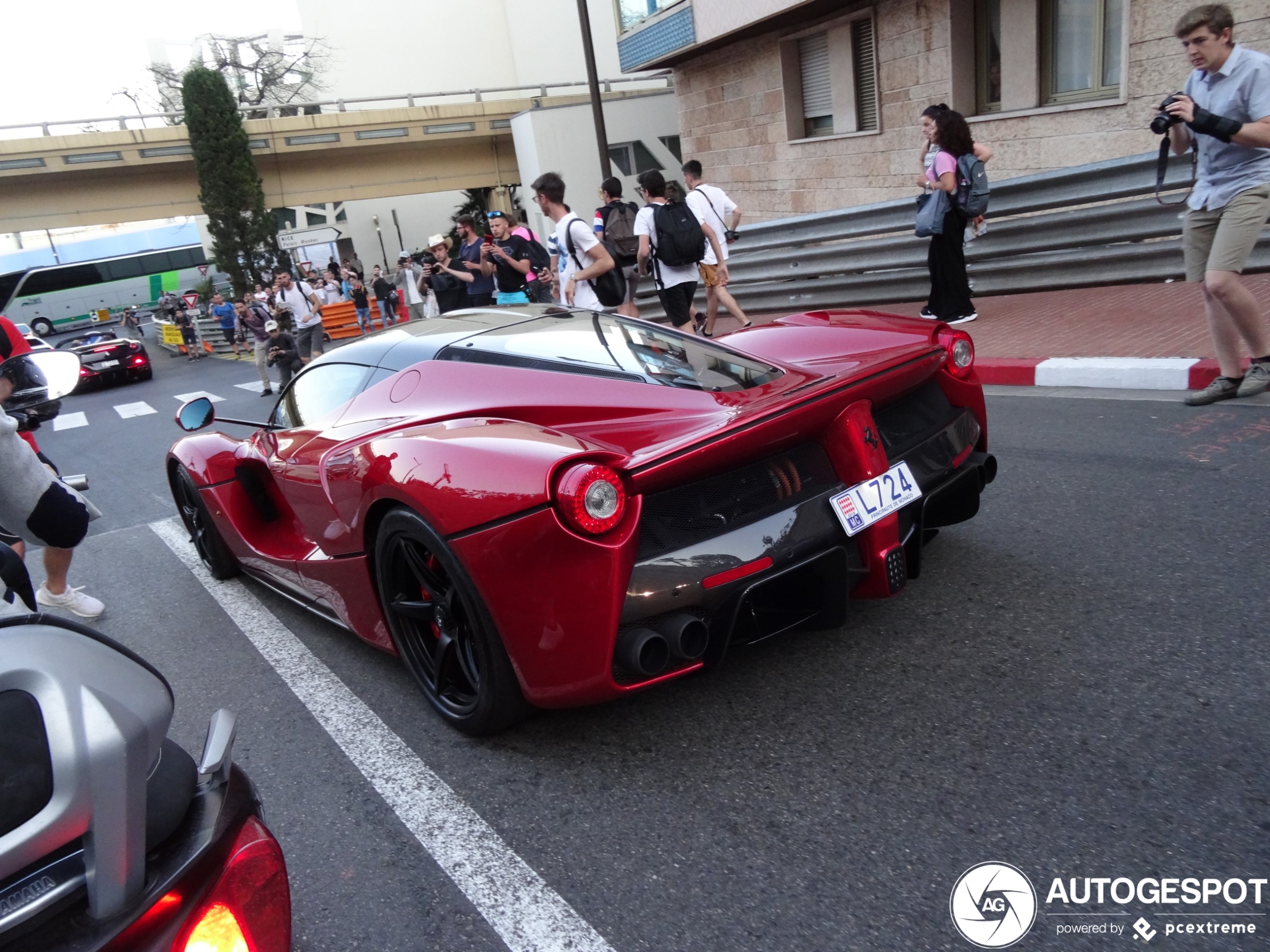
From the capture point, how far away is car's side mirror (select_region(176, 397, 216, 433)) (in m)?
4.27

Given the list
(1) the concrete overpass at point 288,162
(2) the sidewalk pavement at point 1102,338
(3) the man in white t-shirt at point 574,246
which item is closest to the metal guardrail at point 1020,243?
(2) the sidewalk pavement at point 1102,338

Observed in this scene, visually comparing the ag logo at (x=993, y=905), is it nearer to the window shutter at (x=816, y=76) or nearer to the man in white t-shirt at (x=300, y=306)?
the man in white t-shirt at (x=300, y=306)

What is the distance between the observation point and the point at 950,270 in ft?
25.5

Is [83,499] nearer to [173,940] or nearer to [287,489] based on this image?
[287,489]

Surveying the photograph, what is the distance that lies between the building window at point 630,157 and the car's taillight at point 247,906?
1199 inches

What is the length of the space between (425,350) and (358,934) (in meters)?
1.88

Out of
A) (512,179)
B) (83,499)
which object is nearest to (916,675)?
(83,499)

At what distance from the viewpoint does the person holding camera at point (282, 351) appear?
1265 cm

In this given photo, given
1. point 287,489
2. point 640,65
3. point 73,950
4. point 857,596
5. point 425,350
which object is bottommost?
point 857,596

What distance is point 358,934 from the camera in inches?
80.3

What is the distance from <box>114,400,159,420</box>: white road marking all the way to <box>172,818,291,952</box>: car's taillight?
48.7 feet

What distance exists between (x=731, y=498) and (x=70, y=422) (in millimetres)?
15909

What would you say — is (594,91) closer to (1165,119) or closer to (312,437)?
(1165,119)

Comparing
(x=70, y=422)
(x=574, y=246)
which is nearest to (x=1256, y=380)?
(x=574, y=246)
